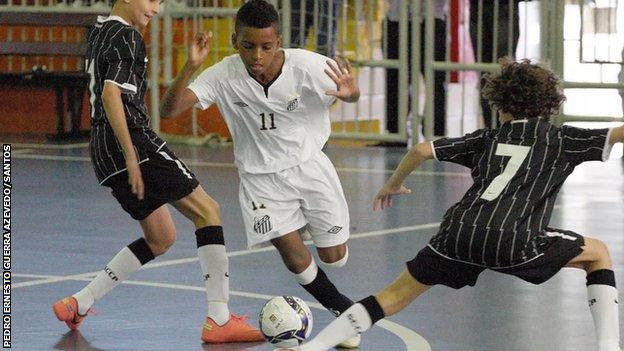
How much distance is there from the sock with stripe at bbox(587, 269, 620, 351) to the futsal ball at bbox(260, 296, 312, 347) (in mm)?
1166

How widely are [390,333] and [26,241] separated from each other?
3.32 meters

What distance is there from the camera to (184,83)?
20.6 feet

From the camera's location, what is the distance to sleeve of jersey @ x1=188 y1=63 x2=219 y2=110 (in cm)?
653

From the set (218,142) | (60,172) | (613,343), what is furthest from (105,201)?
(613,343)

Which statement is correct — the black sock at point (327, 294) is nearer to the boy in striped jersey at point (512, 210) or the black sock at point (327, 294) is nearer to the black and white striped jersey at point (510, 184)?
the boy in striped jersey at point (512, 210)

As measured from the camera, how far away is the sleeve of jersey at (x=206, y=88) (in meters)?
6.53

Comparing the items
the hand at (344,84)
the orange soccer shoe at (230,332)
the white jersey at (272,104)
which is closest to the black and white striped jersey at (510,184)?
the hand at (344,84)

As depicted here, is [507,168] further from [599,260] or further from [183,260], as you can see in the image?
[183,260]

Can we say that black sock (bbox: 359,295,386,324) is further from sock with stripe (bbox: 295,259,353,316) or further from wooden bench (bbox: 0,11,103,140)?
wooden bench (bbox: 0,11,103,140)

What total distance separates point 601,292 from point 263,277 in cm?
255

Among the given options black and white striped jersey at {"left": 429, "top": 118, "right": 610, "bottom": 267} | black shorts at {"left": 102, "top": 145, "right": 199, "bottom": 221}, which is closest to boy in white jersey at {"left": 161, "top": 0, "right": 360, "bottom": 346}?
black shorts at {"left": 102, "top": 145, "right": 199, "bottom": 221}

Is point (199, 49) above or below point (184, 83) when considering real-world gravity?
above

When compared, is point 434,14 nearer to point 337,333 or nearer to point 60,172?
point 60,172

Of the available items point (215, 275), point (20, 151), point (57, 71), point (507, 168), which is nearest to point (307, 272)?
point (215, 275)
